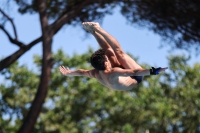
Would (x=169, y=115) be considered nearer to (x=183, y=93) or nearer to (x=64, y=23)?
(x=183, y=93)

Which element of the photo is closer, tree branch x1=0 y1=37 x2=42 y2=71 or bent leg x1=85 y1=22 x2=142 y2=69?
bent leg x1=85 y1=22 x2=142 y2=69

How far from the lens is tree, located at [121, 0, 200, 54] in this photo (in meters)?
11.9

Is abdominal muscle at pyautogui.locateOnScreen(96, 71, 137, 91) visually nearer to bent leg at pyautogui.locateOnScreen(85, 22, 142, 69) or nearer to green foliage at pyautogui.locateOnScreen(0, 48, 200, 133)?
bent leg at pyautogui.locateOnScreen(85, 22, 142, 69)

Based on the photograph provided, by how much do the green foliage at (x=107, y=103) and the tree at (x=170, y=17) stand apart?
5.09 metres

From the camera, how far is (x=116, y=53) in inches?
198

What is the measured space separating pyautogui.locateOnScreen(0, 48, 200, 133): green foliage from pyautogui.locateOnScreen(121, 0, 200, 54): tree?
509 centimetres

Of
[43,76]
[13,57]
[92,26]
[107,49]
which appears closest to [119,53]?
[107,49]

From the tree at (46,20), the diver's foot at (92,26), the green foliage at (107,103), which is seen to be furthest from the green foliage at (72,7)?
the diver's foot at (92,26)

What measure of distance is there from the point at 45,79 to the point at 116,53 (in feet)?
22.2

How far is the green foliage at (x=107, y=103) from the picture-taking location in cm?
1784

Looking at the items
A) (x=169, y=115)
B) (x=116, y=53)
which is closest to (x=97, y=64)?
(x=116, y=53)

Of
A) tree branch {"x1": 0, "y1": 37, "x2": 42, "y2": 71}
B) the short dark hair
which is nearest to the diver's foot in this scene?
the short dark hair

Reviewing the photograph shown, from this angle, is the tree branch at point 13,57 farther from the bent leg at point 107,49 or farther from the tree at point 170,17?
the bent leg at point 107,49

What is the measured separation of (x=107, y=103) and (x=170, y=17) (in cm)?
669
